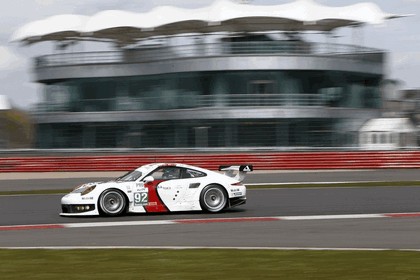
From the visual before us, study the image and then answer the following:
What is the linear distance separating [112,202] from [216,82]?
3267cm

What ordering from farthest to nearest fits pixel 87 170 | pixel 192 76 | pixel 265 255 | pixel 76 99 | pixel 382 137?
pixel 76 99 → pixel 192 76 → pixel 382 137 → pixel 87 170 → pixel 265 255

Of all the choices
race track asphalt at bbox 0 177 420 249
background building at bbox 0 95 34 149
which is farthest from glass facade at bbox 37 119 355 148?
race track asphalt at bbox 0 177 420 249

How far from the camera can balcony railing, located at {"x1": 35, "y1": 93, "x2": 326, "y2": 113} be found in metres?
48.9

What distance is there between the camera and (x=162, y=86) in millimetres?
51812

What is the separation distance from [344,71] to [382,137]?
193 inches

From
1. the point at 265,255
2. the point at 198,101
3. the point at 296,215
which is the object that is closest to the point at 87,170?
the point at 198,101

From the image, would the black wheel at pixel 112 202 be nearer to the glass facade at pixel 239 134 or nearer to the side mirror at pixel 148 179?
the side mirror at pixel 148 179

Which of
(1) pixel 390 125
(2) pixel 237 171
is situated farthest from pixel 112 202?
(1) pixel 390 125

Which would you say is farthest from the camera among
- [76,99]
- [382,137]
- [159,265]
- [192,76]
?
[76,99]

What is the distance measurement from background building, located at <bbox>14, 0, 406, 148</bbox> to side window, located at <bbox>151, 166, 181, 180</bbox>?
29.7m

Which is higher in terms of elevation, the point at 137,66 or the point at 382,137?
the point at 137,66

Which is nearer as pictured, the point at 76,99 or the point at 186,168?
the point at 186,168

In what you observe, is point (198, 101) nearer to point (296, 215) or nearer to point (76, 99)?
point (76, 99)

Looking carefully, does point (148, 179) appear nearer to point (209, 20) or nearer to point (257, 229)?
point (257, 229)
